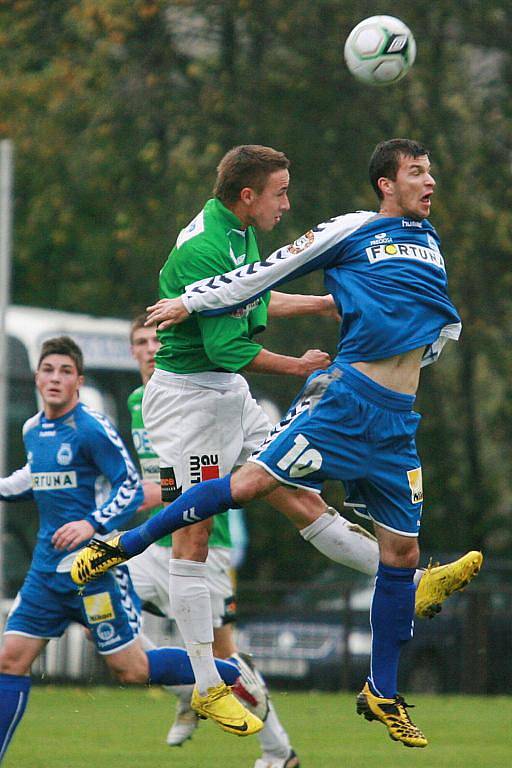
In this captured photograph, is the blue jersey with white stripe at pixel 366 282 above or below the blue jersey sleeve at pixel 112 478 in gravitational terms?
above

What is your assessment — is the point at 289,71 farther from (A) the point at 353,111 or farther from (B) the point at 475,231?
(B) the point at 475,231

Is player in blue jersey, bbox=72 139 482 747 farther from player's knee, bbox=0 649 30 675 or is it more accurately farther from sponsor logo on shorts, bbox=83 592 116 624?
player's knee, bbox=0 649 30 675

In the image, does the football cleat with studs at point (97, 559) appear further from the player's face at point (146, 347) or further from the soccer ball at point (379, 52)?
the soccer ball at point (379, 52)

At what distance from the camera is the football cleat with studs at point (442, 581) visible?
24.5 ft

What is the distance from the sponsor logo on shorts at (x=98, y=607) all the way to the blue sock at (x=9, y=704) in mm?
467

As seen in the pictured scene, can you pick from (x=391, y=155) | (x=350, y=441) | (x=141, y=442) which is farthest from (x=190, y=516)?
(x=141, y=442)

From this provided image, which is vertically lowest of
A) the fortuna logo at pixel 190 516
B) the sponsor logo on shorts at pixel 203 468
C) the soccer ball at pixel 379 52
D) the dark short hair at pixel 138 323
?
the fortuna logo at pixel 190 516

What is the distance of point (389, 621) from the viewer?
750cm

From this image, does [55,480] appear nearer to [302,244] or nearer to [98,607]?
[98,607]

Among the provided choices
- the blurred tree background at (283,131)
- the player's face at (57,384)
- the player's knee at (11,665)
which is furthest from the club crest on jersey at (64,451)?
the blurred tree background at (283,131)

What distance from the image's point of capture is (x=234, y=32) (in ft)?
73.2

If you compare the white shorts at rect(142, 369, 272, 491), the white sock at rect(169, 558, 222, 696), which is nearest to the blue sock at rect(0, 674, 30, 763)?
the white sock at rect(169, 558, 222, 696)

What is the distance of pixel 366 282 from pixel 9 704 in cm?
265

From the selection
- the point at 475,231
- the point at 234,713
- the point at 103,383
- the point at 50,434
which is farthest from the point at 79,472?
the point at 475,231
